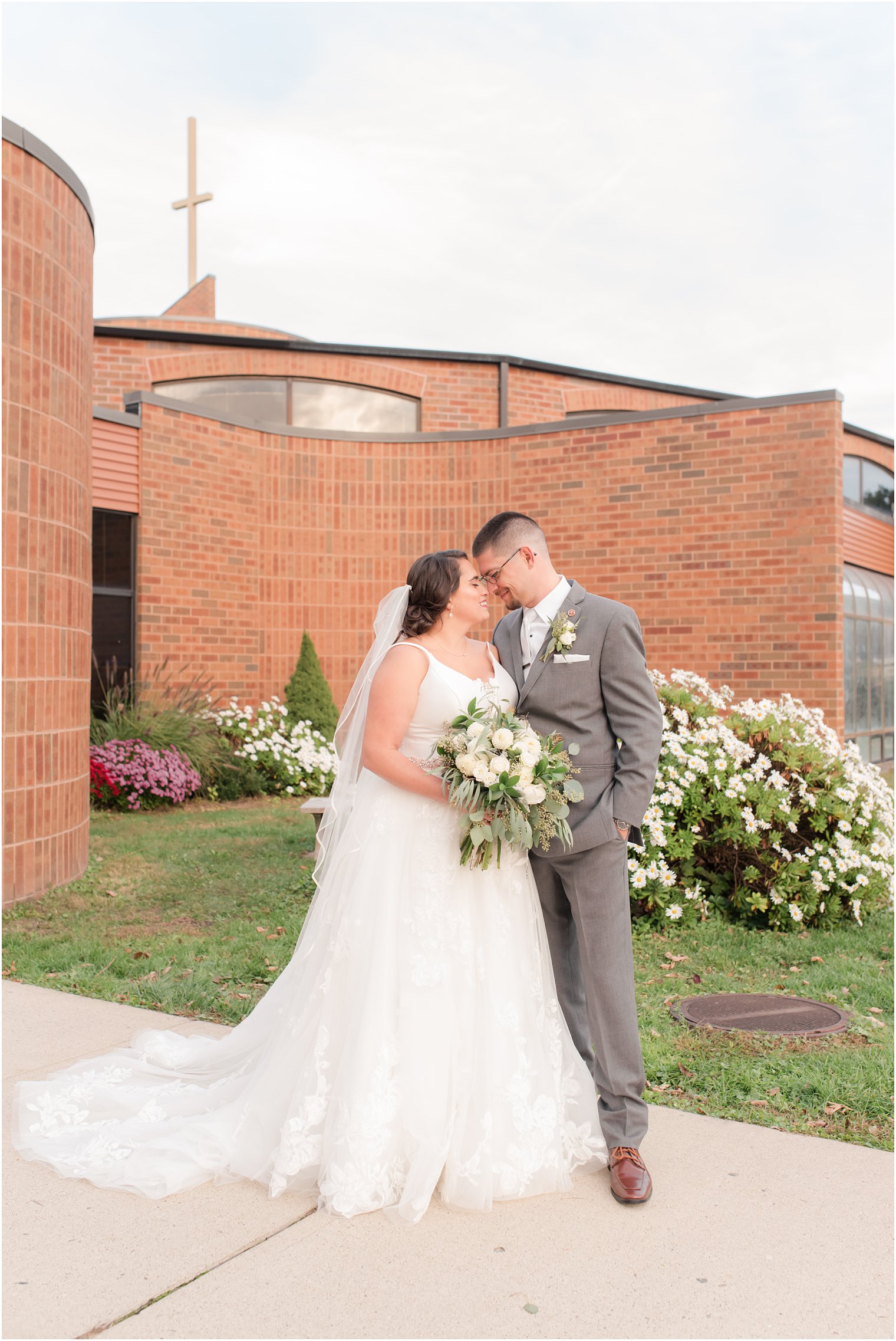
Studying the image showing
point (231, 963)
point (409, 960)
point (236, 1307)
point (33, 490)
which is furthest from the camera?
point (33, 490)

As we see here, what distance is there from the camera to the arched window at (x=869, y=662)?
1431 cm

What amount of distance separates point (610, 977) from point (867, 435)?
15691mm

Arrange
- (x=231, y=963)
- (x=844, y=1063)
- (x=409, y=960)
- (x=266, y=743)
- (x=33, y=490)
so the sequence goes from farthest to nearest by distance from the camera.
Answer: (x=266, y=743), (x=33, y=490), (x=231, y=963), (x=844, y=1063), (x=409, y=960)

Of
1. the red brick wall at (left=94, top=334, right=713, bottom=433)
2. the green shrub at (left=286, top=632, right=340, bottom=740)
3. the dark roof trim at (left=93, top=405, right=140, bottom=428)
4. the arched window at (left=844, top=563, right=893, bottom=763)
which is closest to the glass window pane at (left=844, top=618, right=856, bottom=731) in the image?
the arched window at (left=844, top=563, right=893, bottom=763)

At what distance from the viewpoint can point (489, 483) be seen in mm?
13781

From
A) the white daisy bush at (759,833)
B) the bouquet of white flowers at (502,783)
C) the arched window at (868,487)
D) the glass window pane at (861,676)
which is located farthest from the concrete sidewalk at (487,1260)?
the arched window at (868,487)

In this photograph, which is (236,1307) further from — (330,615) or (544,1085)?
(330,615)

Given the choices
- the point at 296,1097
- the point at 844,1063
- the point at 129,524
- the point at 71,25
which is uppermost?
the point at 71,25

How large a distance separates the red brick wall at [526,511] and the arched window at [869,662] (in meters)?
2.62

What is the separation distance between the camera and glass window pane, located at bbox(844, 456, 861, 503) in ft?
54.7

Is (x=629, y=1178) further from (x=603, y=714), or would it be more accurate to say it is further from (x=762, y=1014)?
(x=762, y=1014)

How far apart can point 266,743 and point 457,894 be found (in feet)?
30.7

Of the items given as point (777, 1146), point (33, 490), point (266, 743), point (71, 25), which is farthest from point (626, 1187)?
point (266, 743)

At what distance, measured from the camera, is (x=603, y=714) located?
3.53 meters
